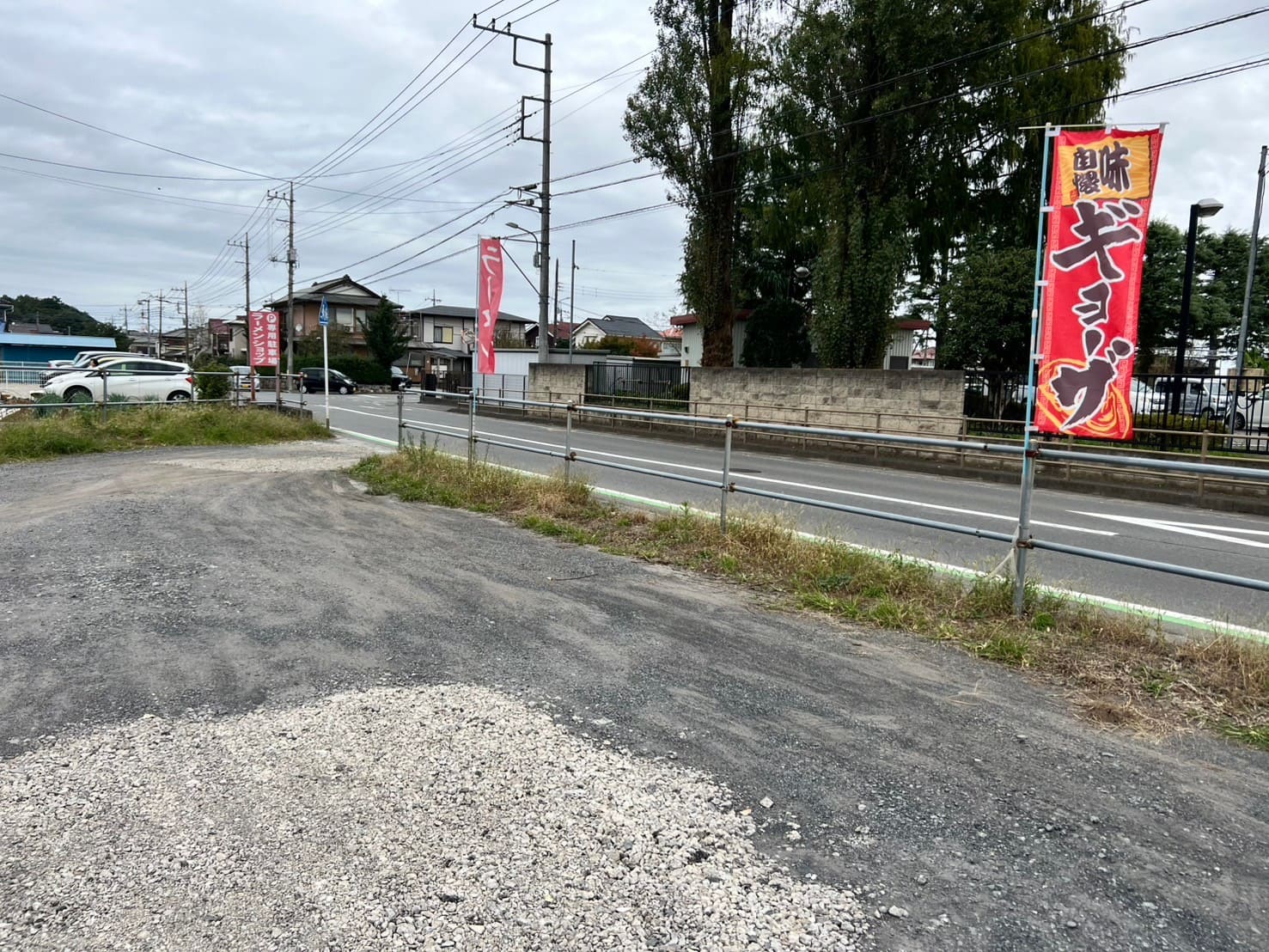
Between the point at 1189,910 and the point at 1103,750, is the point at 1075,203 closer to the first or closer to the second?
the point at 1103,750

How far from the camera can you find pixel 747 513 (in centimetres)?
741

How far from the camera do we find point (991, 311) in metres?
20.8

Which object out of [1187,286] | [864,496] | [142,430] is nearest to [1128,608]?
[864,496]

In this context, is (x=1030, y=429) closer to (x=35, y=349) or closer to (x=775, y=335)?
(x=775, y=335)

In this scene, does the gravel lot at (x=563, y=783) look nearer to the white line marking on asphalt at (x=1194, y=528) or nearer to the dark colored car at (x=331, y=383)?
the white line marking on asphalt at (x=1194, y=528)

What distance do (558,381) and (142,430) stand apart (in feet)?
53.7

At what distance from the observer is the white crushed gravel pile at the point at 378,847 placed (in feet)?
7.53

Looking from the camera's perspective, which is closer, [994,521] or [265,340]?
[994,521]

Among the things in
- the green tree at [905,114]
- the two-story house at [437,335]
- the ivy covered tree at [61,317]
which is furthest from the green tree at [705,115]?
the ivy covered tree at [61,317]

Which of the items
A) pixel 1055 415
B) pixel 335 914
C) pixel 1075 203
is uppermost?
pixel 1075 203

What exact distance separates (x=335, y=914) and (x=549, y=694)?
1681mm

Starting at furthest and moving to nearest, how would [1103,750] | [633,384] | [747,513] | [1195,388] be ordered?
[633,384] → [1195,388] → [747,513] → [1103,750]

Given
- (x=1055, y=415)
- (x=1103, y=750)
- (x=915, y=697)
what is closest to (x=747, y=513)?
(x=1055, y=415)

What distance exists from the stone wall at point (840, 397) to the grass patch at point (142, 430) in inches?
431
